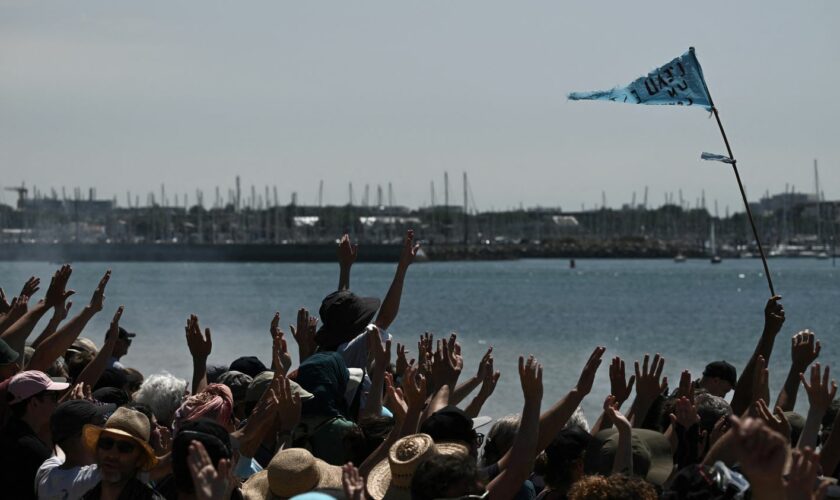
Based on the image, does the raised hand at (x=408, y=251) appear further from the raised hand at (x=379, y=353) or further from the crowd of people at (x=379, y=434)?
the raised hand at (x=379, y=353)

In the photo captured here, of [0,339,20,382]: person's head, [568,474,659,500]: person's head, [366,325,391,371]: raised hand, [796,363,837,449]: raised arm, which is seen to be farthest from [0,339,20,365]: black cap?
[796,363,837,449]: raised arm

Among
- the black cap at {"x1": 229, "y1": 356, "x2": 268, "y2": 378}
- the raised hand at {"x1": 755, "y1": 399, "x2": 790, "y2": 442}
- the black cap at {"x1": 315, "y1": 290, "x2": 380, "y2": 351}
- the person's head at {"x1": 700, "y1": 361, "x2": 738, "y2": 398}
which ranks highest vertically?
the black cap at {"x1": 315, "y1": 290, "x2": 380, "y2": 351}

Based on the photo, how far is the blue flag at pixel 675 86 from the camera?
11922 millimetres

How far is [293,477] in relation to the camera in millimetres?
5957

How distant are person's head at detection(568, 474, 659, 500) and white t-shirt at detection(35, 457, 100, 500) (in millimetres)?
2214

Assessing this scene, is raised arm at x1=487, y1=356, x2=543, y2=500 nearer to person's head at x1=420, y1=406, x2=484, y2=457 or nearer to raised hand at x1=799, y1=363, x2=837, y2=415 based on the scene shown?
person's head at x1=420, y1=406, x2=484, y2=457

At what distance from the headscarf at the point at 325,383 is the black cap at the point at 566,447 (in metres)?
1.53

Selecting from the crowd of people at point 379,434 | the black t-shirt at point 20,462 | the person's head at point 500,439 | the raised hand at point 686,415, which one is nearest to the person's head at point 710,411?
the crowd of people at point 379,434

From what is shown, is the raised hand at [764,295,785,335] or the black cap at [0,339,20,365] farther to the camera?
the raised hand at [764,295,785,335]

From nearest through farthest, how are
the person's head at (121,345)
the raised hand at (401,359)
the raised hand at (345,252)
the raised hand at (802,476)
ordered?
the raised hand at (802,476) < the raised hand at (401,359) < the raised hand at (345,252) < the person's head at (121,345)

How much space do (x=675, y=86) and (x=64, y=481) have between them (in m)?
7.07

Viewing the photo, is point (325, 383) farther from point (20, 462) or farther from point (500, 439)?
point (20, 462)

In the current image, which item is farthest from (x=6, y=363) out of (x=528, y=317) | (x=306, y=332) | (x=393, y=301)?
(x=528, y=317)

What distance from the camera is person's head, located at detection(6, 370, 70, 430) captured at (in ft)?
23.6
